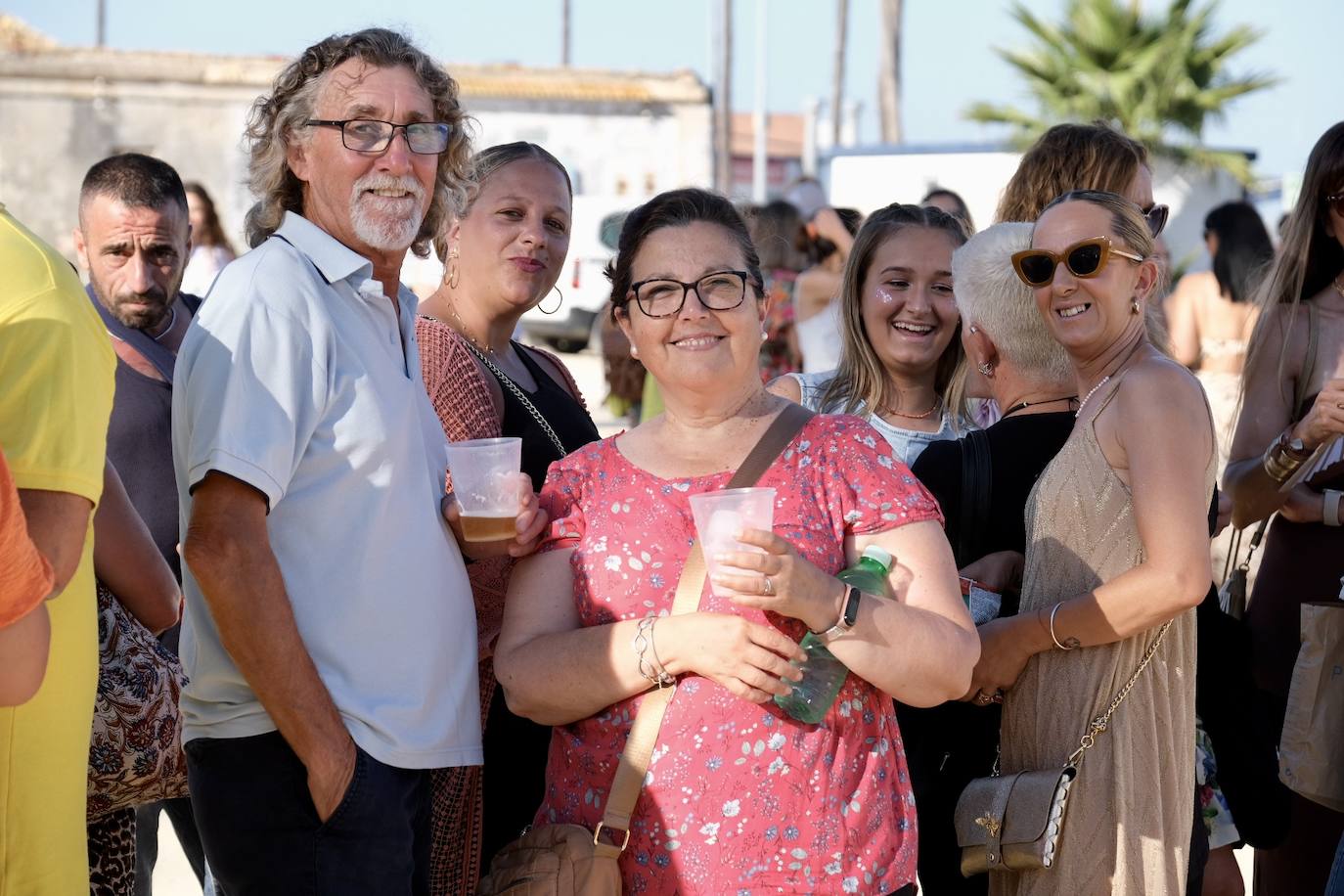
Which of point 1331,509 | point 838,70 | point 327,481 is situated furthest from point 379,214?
point 838,70

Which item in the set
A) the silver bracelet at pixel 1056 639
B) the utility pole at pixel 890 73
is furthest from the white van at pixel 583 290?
the silver bracelet at pixel 1056 639

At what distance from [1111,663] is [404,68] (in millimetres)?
1871

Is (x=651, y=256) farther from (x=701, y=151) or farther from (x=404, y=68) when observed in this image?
(x=701, y=151)

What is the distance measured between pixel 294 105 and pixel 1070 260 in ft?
5.45

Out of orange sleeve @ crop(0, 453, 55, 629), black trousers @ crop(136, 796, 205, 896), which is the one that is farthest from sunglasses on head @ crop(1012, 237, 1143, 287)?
black trousers @ crop(136, 796, 205, 896)

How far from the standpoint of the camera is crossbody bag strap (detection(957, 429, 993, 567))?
3.12 meters

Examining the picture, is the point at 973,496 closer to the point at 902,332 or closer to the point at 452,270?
the point at 902,332

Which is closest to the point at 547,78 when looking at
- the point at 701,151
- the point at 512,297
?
the point at 701,151

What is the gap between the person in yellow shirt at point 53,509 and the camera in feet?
5.89

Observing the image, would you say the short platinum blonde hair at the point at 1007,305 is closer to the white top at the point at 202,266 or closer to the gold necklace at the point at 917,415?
the gold necklace at the point at 917,415

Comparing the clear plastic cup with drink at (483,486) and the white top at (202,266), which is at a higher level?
the white top at (202,266)

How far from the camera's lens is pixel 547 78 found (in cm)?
3111

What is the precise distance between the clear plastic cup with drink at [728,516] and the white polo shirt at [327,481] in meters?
0.56

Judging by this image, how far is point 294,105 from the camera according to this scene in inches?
103
